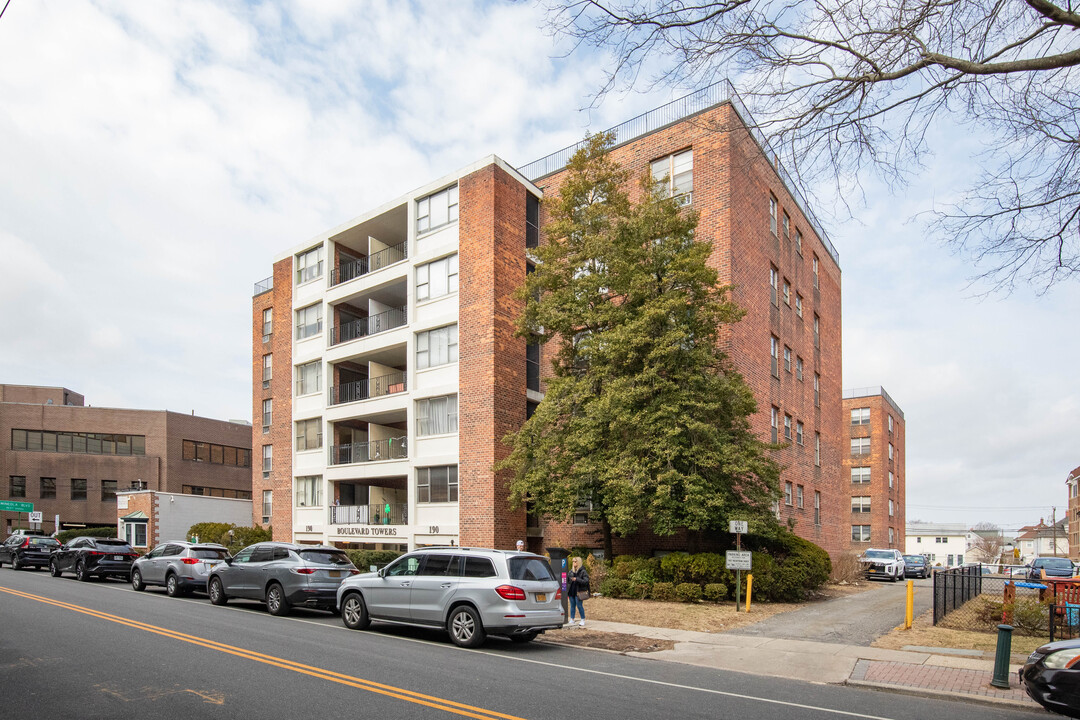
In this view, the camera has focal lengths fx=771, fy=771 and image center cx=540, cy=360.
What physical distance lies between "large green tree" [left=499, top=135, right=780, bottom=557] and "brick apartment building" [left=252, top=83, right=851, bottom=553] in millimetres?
2724

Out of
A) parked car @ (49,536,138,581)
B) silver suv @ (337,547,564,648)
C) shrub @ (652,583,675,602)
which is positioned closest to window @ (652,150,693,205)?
shrub @ (652,583,675,602)

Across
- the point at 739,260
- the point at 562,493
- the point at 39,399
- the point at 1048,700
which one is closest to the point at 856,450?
the point at 739,260

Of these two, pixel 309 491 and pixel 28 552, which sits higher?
pixel 309 491

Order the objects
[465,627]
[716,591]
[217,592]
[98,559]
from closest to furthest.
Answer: [465,627]
[217,592]
[716,591]
[98,559]

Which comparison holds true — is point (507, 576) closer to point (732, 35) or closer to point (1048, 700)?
point (1048, 700)

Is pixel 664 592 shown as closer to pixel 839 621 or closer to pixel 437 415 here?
pixel 839 621

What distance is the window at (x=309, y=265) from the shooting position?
119 feet

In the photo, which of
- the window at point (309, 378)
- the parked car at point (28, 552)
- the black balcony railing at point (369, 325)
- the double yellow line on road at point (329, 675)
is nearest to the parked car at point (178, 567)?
the double yellow line on road at point (329, 675)

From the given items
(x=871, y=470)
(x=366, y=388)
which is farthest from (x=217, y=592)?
(x=871, y=470)

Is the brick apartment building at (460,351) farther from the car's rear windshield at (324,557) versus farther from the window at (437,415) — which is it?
the car's rear windshield at (324,557)

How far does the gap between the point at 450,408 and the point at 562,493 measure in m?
7.72

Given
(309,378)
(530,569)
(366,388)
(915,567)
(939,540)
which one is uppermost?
(309,378)

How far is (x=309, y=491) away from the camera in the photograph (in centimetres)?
3506

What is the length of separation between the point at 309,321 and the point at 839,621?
2679 cm
